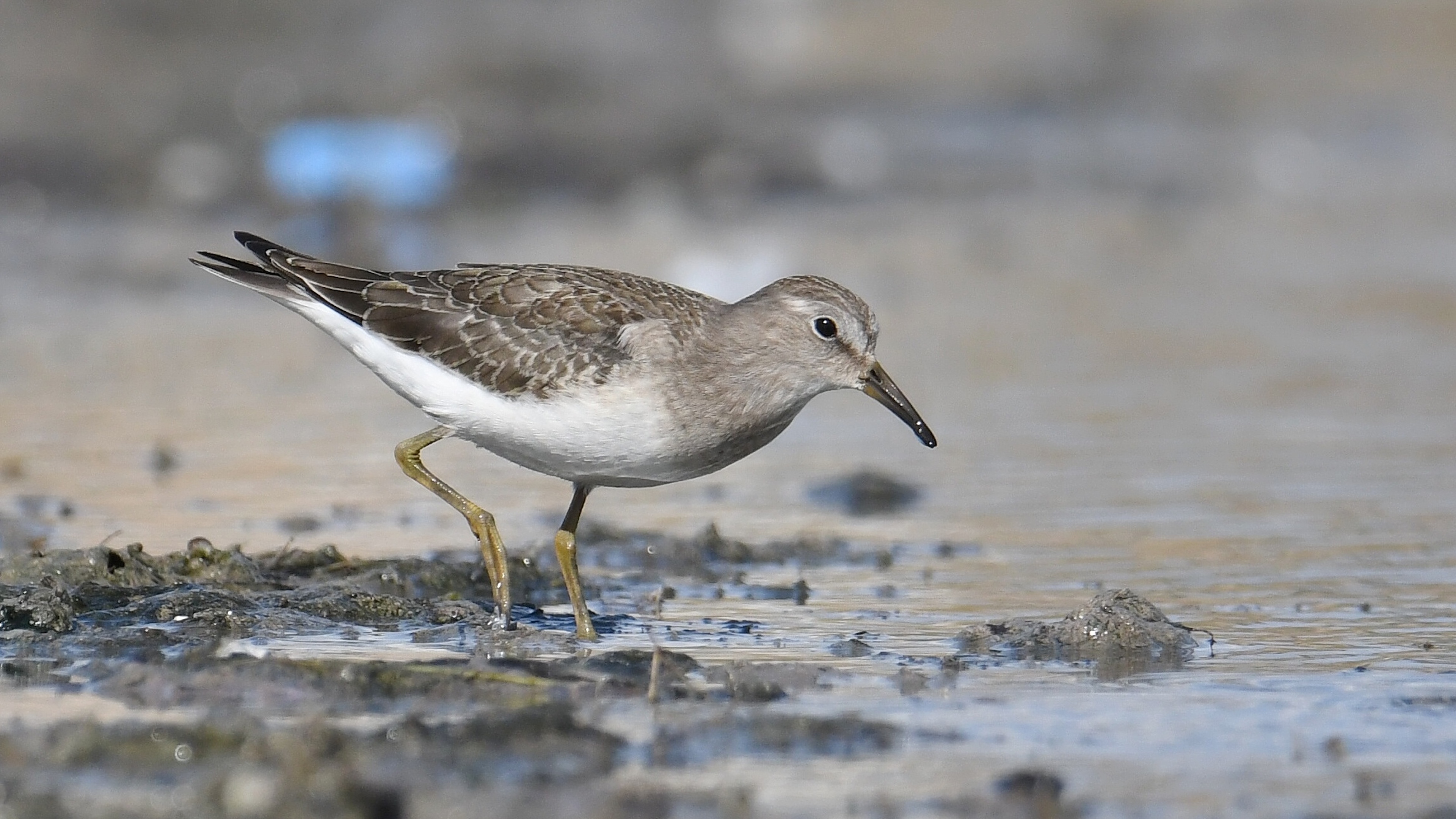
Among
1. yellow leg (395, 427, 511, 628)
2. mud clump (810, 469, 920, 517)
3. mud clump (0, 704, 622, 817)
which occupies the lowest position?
mud clump (0, 704, 622, 817)

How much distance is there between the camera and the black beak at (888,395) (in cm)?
694

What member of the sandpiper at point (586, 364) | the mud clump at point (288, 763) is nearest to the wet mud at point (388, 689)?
the mud clump at point (288, 763)

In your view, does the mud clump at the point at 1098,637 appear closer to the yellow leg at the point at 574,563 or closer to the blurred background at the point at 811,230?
the yellow leg at the point at 574,563

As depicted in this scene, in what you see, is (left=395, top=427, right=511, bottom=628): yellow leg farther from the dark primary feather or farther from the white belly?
the dark primary feather

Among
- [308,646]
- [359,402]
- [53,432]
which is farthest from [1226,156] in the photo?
[308,646]

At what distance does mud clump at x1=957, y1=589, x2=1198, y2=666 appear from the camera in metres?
5.94

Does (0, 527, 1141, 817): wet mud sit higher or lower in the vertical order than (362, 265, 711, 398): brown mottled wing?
lower

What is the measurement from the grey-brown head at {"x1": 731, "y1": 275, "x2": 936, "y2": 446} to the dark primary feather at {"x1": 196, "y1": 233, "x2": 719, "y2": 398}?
0.26 meters

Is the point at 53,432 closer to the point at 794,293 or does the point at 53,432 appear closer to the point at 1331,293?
the point at 794,293

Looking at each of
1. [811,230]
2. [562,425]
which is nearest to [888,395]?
[562,425]

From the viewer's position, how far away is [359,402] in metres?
10.6

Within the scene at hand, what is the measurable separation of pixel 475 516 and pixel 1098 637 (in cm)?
228

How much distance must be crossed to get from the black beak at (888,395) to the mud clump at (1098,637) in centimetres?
107

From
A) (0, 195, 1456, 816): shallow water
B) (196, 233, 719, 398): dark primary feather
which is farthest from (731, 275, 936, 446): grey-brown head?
(0, 195, 1456, 816): shallow water
